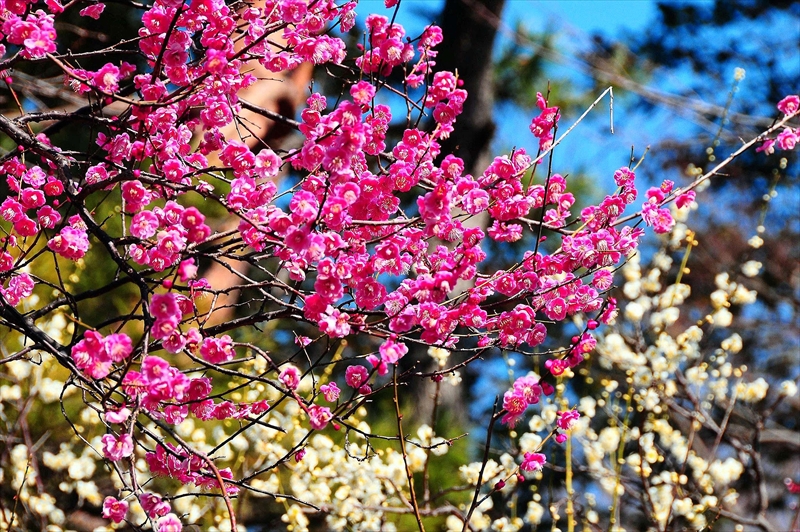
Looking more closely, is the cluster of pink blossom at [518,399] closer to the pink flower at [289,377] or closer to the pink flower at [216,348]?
the pink flower at [289,377]

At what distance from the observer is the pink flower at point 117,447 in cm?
141

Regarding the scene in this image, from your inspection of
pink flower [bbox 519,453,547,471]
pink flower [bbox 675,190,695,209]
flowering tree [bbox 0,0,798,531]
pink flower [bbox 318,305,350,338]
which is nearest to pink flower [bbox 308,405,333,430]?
flowering tree [bbox 0,0,798,531]

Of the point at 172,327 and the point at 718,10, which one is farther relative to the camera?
the point at 718,10

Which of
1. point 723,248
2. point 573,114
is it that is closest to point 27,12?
point 573,114

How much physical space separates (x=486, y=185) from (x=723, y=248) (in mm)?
9076

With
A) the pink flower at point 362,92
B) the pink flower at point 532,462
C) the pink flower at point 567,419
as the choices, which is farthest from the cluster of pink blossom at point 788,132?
the pink flower at point 362,92

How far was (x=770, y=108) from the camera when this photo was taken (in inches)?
351

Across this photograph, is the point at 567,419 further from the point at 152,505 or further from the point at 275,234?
the point at 152,505

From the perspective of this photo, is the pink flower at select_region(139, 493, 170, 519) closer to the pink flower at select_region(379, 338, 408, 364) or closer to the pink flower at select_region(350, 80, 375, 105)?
the pink flower at select_region(379, 338, 408, 364)

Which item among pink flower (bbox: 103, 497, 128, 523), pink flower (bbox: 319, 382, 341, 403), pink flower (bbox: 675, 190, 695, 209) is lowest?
pink flower (bbox: 103, 497, 128, 523)

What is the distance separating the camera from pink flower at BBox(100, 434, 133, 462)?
1.41 m

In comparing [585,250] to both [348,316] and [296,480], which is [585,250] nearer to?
[348,316]

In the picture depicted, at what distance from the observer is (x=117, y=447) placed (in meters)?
1.42

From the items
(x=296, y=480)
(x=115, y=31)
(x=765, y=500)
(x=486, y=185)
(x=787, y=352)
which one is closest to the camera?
(x=486, y=185)
